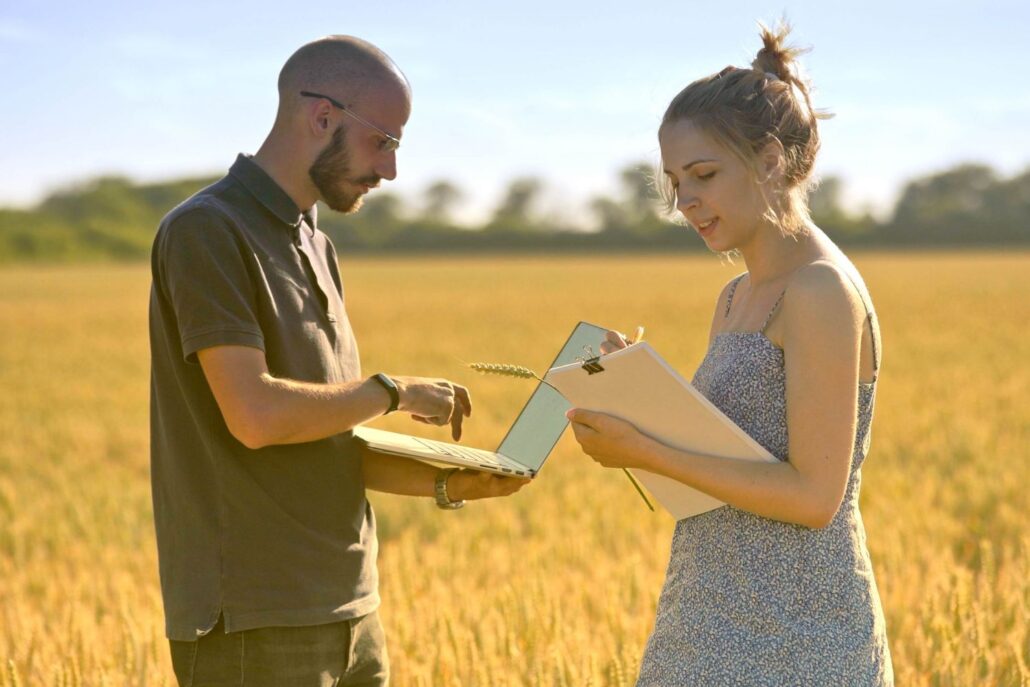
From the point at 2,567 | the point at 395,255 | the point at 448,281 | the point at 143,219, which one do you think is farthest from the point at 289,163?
the point at 143,219

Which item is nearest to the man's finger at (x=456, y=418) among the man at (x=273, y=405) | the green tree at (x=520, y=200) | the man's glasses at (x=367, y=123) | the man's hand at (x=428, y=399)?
the man's hand at (x=428, y=399)

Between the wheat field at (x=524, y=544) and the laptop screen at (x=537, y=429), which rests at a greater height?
the laptop screen at (x=537, y=429)

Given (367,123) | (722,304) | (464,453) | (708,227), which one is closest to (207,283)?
(367,123)

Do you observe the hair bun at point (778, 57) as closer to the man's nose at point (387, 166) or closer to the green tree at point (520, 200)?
the man's nose at point (387, 166)

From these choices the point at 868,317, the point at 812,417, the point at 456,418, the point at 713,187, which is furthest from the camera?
the point at 456,418

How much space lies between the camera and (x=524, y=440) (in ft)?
10.2

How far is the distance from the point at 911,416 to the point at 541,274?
1760 inches

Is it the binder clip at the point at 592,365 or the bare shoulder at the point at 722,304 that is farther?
the bare shoulder at the point at 722,304

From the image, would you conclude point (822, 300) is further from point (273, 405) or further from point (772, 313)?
point (273, 405)

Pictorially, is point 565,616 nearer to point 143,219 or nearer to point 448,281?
point 448,281

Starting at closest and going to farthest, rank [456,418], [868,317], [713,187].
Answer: [868,317]
[713,187]
[456,418]

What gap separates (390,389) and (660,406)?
2.07 feet

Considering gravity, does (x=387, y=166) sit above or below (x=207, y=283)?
above

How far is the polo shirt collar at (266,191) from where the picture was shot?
9.10 feet
